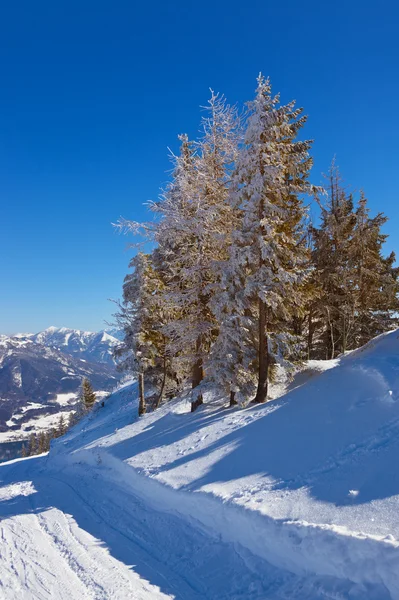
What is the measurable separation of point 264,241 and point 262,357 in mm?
4782

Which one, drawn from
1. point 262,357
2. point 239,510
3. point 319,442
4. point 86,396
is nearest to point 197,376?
point 262,357

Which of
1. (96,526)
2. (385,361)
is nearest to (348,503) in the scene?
(96,526)

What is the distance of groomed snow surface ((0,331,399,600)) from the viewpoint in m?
6.09

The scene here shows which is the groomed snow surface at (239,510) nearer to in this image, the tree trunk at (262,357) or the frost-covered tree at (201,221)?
the tree trunk at (262,357)

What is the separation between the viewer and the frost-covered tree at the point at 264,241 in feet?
44.8

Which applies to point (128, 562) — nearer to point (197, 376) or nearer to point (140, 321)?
point (197, 376)

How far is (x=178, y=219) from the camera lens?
15648 mm

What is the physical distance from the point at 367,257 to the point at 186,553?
18766mm

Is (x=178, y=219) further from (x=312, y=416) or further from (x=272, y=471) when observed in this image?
(x=272, y=471)

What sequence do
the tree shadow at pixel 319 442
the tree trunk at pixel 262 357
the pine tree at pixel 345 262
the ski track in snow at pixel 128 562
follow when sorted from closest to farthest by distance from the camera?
the ski track in snow at pixel 128 562 → the tree shadow at pixel 319 442 → the tree trunk at pixel 262 357 → the pine tree at pixel 345 262

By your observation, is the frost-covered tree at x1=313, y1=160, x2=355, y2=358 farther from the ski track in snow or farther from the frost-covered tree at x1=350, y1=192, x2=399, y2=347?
the ski track in snow

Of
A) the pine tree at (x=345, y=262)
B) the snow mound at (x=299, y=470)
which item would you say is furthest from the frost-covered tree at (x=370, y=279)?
the snow mound at (x=299, y=470)

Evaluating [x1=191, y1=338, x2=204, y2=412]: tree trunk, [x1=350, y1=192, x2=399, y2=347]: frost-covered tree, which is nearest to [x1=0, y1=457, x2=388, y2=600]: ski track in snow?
[x1=191, y1=338, x2=204, y2=412]: tree trunk

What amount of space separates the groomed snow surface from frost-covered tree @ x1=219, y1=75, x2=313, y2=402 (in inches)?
104
